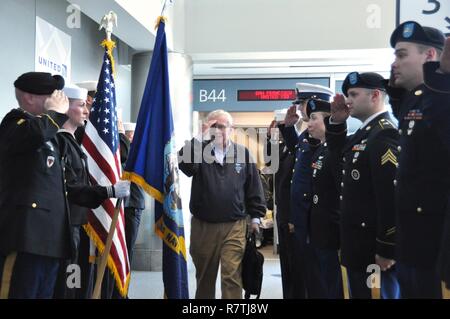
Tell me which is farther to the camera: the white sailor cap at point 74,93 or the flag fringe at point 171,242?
the white sailor cap at point 74,93

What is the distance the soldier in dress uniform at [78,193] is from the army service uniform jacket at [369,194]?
1.15 meters

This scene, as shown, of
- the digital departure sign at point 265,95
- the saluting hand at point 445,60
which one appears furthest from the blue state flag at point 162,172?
the digital departure sign at point 265,95

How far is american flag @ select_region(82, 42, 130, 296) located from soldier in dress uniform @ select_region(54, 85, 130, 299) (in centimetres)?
9

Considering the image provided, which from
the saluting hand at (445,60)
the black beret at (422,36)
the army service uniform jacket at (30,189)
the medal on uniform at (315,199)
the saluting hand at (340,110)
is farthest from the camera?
the medal on uniform at (315,199)

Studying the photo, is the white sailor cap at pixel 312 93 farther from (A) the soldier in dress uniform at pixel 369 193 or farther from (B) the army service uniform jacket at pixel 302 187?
(A) the soldier in dress uniform at pixel 369 193

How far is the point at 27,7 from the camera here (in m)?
4.46

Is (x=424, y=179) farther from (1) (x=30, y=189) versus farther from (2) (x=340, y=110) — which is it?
(1) (x=30, y=189)

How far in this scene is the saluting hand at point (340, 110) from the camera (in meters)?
3.02

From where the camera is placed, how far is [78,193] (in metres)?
2.97

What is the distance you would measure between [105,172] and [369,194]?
4.92 feet

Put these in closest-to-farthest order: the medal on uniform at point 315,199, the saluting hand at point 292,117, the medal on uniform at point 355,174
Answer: the medal on uniform at point 355,174 < the medal on uniform at point 315,199 < the saluting hand at point 292,117

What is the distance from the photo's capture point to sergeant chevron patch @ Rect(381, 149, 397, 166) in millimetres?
2514

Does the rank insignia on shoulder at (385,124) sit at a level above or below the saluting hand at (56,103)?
below

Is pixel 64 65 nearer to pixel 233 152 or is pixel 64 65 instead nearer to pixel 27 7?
pixel 27 7
